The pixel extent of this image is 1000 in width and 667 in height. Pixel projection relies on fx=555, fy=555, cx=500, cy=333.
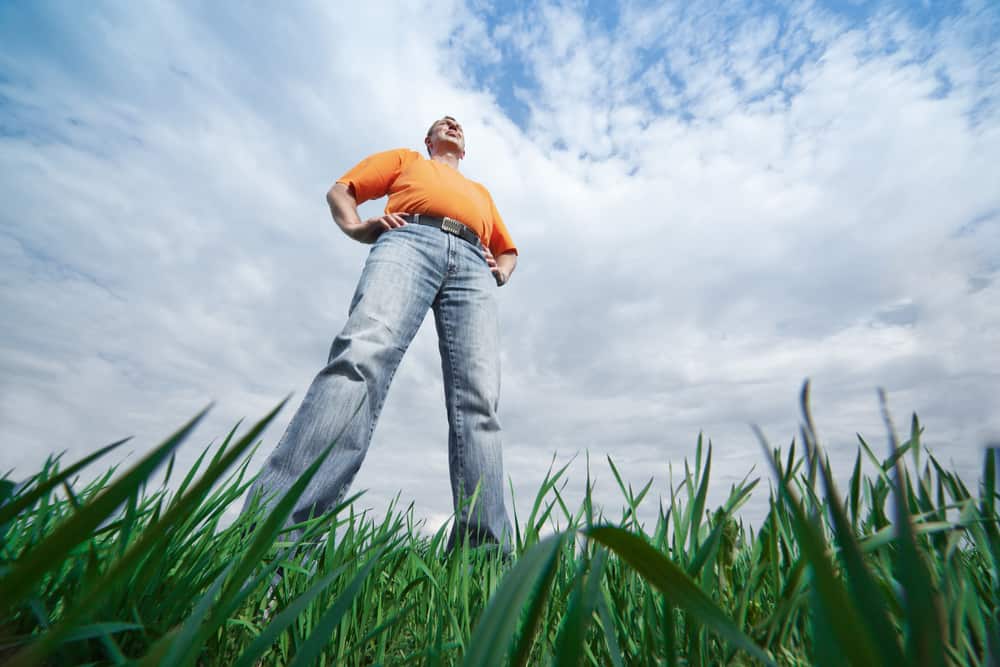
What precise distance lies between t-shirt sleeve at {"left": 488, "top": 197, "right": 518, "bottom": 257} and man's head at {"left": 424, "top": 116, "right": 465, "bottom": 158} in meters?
0.35

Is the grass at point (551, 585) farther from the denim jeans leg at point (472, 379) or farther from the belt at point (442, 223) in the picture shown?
the belt at point (442, 223)

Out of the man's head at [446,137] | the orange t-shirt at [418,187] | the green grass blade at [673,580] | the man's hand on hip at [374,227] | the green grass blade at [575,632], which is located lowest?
the green grass blade at [575,632]

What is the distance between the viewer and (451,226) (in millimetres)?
2287

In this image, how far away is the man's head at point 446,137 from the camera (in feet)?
9.53

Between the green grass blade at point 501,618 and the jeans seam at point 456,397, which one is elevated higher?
A: the jeans seam at point 456,397

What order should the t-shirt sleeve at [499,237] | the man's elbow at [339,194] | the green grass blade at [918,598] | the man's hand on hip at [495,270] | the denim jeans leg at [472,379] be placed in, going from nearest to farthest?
the green grass blade at [918,598], the denim jeans leg at [472,379], the man's elbow at [339,194], the man's hand on hip at [495,270], the t-shirt sleeve at [499,237]

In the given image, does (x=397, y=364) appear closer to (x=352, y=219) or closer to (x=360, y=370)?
(x=360, y=370)

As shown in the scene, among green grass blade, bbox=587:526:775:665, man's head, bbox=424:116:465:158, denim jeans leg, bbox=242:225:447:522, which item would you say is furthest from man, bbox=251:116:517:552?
green grass blade, bbox=587:526:775:665

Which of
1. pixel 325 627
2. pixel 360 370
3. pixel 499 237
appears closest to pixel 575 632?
pixel 325 627

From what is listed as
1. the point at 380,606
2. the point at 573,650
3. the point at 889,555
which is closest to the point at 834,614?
the point at 573,650

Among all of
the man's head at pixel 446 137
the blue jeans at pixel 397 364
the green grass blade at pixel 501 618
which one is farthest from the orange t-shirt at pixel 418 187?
the green grass blade at pixel 501 618

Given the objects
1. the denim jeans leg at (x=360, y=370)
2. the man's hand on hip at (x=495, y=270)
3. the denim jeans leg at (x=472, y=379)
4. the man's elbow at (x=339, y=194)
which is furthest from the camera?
the man's hand on hip at (x=495, y=270)

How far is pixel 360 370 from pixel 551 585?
1.27m

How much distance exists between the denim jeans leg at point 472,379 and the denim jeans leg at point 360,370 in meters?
0.12
